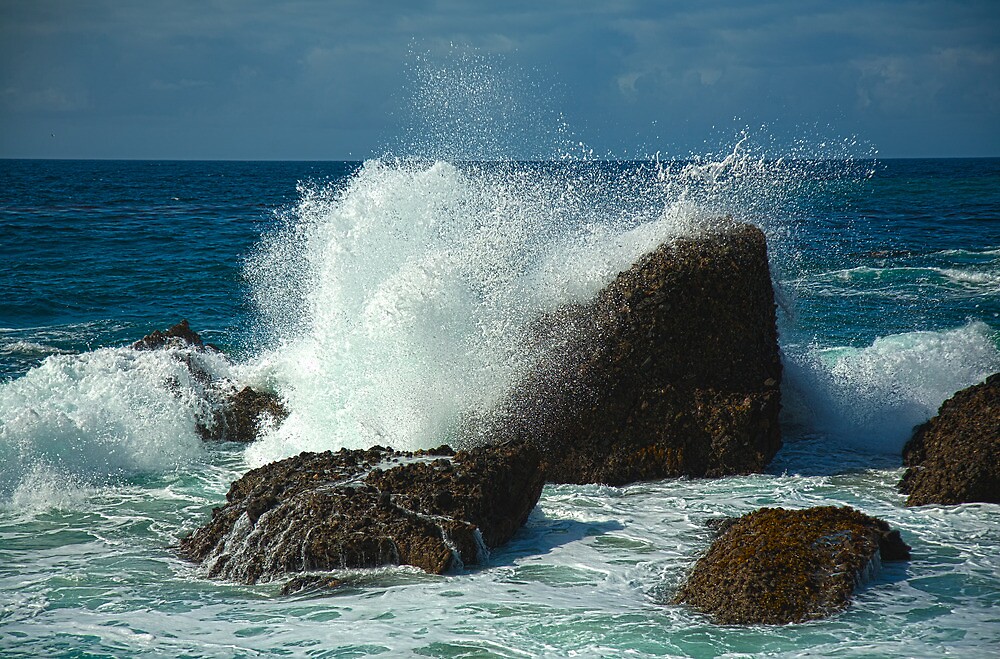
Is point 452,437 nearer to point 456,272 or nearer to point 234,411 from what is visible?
point 456,272

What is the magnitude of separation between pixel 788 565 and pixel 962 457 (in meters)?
2.47

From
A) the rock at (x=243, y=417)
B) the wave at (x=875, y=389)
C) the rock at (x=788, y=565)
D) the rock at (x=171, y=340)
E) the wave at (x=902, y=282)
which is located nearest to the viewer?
the rock at (x=788, y=565)

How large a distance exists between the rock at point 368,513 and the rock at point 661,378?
1022 millimetres

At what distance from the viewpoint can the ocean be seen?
4.93 metres

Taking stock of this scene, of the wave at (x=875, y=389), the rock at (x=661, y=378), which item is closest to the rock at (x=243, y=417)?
the rock at (x=661, y=378)

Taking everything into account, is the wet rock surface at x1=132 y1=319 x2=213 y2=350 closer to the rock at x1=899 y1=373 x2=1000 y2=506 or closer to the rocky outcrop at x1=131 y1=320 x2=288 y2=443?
the rocky outcrop at x1=131 y1=320 x2=288 y2=443

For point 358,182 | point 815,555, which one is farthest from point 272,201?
point 815,555

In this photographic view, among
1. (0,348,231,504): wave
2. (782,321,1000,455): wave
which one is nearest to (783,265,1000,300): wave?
(782,321,1000,455): wave

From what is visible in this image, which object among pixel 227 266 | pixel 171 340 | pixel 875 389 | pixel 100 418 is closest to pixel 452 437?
pixel 100 418

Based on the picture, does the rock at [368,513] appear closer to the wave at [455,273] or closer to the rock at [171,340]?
the wave at [455,273]

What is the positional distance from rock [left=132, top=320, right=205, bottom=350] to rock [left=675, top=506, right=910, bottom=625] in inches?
277

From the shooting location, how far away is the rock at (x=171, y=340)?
35.0 feet

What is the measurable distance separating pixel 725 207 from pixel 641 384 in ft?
6.48

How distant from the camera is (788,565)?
510 cm
